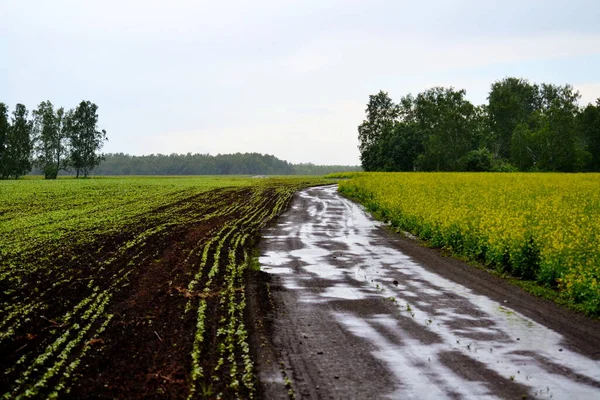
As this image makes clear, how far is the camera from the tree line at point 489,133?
9006 cm

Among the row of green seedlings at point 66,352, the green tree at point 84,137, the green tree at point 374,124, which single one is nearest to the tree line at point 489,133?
the green tree at point 374,124

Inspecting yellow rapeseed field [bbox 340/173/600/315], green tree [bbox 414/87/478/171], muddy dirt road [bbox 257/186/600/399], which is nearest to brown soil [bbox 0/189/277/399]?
muddy dirt road [bbox 257/186/600/399]

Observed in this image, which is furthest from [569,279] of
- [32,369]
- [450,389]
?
[32,369]

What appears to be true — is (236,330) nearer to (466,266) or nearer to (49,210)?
(466,266)

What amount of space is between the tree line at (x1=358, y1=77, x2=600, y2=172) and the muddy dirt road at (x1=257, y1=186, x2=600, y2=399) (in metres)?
76.9

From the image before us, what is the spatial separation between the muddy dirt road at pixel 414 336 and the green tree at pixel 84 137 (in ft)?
355

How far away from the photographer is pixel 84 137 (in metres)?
116

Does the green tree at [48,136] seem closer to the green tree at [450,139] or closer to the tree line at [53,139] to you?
the tree line at [53,139]

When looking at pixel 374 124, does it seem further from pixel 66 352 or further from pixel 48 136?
pixel 66 352

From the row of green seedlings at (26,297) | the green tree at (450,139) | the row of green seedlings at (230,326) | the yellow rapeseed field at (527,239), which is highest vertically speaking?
the green tree at (450,139)

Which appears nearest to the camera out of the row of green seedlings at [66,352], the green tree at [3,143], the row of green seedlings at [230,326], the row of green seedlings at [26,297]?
the row of green seedlings at [66,352]

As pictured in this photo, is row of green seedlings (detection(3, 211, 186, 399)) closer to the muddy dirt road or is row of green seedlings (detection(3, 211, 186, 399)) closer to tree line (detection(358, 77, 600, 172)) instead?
the muddy dirt road

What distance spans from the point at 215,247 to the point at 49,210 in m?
17.3

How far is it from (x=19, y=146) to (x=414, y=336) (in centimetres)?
11828
